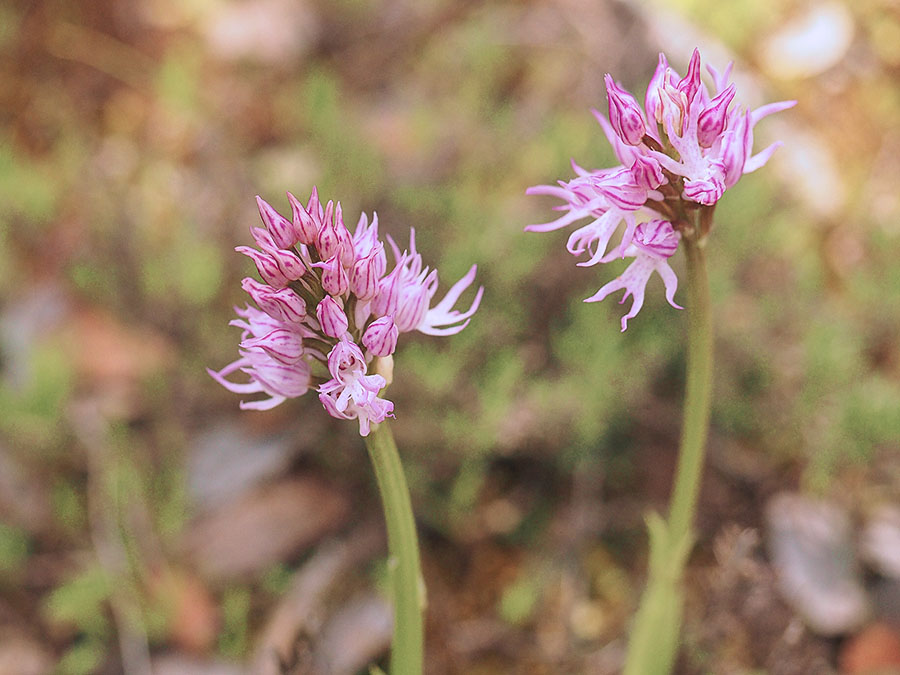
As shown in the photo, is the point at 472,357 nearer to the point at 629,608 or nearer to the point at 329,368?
the point at 629,608

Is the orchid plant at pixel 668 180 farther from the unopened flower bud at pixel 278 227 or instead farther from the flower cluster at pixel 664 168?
the unopened flower bud at pixel 278 227

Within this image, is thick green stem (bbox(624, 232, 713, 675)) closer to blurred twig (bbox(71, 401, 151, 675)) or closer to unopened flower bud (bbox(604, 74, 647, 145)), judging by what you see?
unopened flower bud (bbox(604, 74, 647, 145))

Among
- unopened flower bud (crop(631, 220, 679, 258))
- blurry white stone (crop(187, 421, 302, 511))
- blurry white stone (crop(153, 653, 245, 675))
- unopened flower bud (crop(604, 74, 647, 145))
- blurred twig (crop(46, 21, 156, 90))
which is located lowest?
blurry white stone (crop(153, 653, 245, 675))

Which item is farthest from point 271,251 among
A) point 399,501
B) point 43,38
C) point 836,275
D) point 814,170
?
point 43,38

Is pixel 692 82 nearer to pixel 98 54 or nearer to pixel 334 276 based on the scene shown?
pixel 334 276

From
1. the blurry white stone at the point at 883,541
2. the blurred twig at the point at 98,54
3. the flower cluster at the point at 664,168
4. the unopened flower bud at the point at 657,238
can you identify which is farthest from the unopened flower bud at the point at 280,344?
the blurred twig at the point at 98,54

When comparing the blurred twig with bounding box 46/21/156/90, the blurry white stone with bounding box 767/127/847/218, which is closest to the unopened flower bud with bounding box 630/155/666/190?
the blurry white stone with bounding box 767/127/847/218

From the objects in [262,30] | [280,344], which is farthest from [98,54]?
[280,344]
